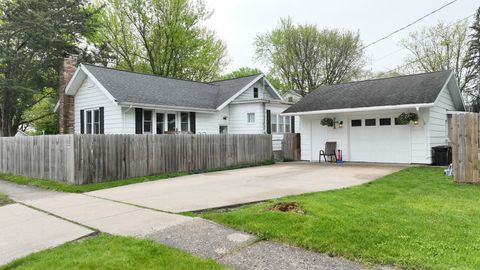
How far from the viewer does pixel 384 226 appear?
15.2 feet

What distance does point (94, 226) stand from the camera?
554 cm

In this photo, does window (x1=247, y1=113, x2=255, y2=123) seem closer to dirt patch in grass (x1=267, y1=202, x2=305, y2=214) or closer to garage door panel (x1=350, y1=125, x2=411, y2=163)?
garage door panel (x1=350, y1=125, x2=411, y2=163)

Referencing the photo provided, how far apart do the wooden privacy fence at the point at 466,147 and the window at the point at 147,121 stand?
39.8ft

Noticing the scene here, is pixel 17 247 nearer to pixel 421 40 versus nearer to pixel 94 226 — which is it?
pixel 94 226

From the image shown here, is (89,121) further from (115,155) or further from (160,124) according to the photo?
(115,155)

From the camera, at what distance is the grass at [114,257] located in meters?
3.72

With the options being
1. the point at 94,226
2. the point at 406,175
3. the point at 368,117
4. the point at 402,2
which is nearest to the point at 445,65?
the point at 402,2

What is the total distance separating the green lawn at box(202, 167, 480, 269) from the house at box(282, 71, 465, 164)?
268 inches

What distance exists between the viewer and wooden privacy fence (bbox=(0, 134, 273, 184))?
10562 mm

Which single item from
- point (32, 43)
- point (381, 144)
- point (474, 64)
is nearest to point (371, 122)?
point (381, 144)

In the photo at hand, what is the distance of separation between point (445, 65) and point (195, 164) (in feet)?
92.1

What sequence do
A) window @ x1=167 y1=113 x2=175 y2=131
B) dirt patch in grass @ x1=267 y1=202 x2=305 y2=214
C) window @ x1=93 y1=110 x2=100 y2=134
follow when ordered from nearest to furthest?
dirt patch in grass @ x1=267 y1=202 x2=305 y2=214, window @ x1=93 y1=110 x2=100 y2=134, window @ x1=167 y1=113 x2=175 y2=131

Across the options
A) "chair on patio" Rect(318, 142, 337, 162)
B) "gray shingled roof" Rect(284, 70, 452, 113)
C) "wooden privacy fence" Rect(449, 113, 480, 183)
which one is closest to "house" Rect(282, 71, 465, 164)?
"gray shingled roof" Rect(284, 70, 452, 113)

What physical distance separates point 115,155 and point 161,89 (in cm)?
705
